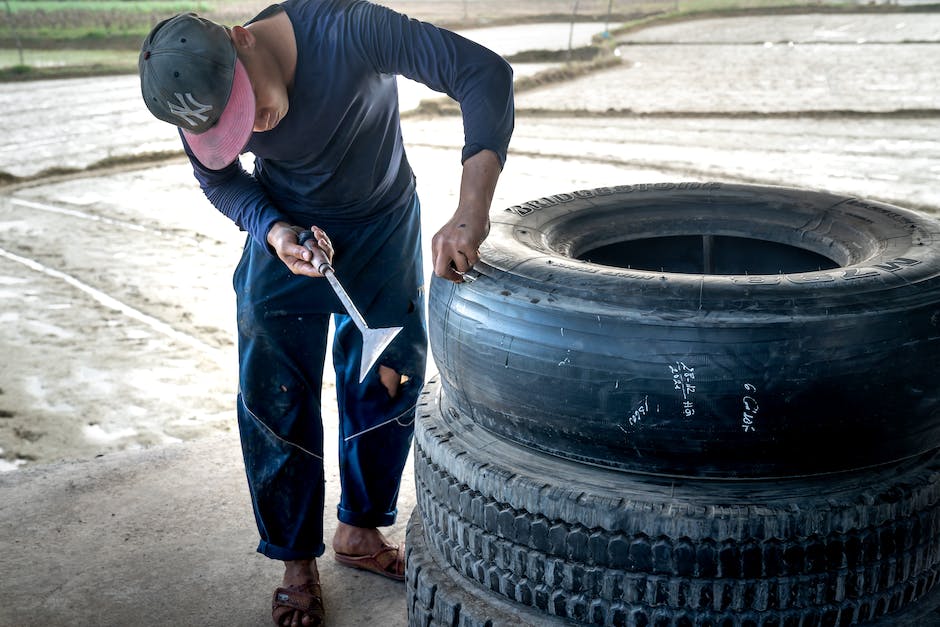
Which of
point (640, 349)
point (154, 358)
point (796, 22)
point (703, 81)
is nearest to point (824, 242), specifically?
point (640, 349)

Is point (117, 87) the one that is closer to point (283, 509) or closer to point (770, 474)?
Answer: point (283, 509)

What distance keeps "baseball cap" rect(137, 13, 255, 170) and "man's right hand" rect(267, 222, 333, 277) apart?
0.19 m

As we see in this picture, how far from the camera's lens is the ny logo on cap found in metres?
1.71

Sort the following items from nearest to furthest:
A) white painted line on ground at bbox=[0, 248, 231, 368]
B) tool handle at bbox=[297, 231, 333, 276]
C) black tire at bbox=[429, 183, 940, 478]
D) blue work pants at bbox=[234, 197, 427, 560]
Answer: black tire at bbox=[429, 183, 940, 478]
tool handle at bbox=[297, 231, 333, 276]
blue work pants at bbox=[234, 197, 427, 560]
white painted line on ground at bbox=[0, 248, 231, 368]

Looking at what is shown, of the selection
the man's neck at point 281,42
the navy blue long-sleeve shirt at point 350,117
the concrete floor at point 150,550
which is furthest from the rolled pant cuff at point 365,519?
the man's neck at point 281,42

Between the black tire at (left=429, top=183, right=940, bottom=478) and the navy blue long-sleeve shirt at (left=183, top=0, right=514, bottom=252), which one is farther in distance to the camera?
the navy blue long-sleeve shirt at (left=183, top=0, right=514, bottom=252)

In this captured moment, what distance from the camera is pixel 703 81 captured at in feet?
35.8

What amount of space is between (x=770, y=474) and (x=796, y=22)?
62.0 ft

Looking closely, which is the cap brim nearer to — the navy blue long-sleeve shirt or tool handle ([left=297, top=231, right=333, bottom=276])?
the navy blue long-sleeve shirt

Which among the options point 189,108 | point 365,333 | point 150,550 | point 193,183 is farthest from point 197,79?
point 193,183

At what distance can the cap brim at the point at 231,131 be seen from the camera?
1754mm

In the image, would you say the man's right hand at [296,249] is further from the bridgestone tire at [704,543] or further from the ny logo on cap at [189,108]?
the bridgestone tire at [704,543]

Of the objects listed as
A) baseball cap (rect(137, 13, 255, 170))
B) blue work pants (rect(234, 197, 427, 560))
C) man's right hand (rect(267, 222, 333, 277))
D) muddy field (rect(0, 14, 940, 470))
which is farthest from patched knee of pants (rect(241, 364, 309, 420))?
muddy field (rect(0, 14, 940, 470))

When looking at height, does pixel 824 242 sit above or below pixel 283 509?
above
